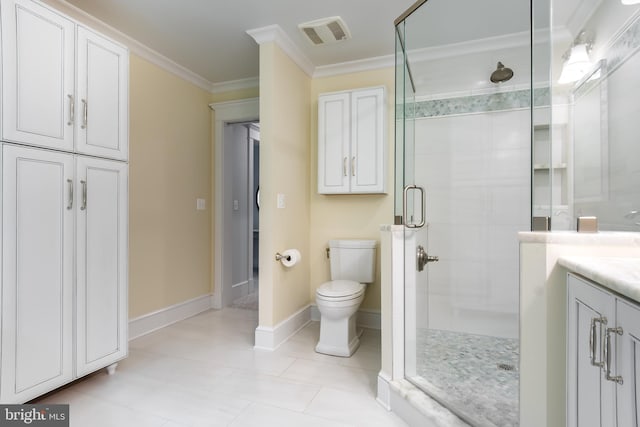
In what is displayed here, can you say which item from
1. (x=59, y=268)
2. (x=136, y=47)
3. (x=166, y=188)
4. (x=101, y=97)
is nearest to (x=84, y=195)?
(x=59, y=268)

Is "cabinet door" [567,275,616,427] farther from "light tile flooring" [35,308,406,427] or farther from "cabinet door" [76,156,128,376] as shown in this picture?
"cabinet door" [76,156,128,376]

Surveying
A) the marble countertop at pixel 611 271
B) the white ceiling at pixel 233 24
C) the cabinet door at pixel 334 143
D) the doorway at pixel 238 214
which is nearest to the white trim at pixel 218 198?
the doorway at pixel 238 214

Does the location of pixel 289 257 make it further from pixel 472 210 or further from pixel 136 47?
pixel 136 47

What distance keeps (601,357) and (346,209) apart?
92.1 inches

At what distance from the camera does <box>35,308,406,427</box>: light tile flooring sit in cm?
160

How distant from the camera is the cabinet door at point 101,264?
1780 millimetres

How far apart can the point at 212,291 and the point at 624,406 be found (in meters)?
3.37

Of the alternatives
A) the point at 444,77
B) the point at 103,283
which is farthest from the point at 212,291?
the point at 444,77

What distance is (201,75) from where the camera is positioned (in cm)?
328

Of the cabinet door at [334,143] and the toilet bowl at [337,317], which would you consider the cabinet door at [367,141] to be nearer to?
the cabinet door at [334,143]

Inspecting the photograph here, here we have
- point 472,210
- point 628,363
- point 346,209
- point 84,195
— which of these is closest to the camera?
point 628,363

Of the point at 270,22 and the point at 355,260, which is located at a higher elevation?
the point at 270,22

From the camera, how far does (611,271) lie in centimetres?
80

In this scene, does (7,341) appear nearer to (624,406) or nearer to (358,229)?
(624,406)
